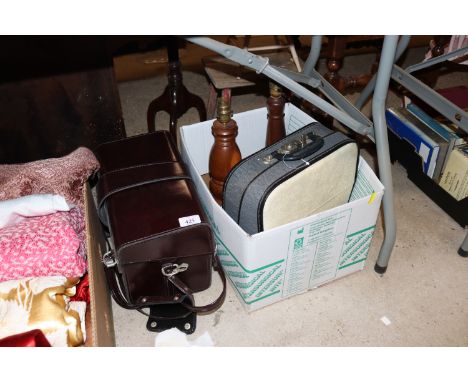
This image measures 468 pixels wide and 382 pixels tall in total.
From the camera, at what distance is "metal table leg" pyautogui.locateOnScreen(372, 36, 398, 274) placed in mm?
901

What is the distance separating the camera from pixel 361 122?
1089mm

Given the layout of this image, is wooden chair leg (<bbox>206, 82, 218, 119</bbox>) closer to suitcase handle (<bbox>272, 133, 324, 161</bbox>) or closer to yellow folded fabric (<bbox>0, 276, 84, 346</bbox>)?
suitcase handle (<bbox>272, 133, 324, 161</bbox>)

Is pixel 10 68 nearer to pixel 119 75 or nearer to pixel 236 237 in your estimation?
pixel 236 237

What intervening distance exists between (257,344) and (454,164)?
79 centimetres

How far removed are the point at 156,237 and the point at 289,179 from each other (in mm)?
305

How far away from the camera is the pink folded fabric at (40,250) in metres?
0.90

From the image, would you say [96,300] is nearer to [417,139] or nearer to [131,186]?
[131,186]

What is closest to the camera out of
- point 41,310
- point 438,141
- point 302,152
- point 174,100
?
point 41,310

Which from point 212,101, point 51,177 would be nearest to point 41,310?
point 51,177

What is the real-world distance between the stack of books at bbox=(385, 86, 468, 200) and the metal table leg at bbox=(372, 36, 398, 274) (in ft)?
1.15

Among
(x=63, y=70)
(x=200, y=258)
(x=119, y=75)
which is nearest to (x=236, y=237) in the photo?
(x=200, y=258)

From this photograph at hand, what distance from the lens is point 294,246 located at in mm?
948

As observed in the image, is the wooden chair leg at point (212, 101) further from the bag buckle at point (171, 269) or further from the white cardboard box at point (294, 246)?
the bag buckle at point (171, 269)
